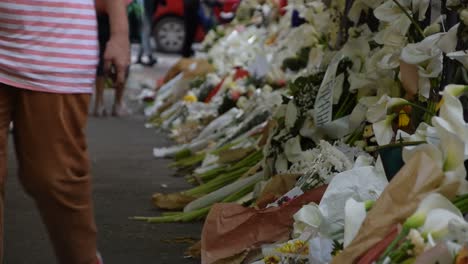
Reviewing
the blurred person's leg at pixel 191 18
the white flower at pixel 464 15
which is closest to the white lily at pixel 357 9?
the white flower at pixel 464 15

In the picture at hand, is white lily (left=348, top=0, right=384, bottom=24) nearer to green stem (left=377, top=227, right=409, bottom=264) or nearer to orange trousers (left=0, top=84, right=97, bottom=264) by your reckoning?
orange trousers (left=0, top=84, right=97, bottom=264)

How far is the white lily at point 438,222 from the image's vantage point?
2816 millimetres

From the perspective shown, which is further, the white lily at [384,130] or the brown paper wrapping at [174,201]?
the brown paper wrapping at [174,201]

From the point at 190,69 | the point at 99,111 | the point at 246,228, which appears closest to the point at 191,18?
the point at 190,69

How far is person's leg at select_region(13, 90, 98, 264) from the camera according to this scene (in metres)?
3.64

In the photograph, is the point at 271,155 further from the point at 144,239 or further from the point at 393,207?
the point at 393,207

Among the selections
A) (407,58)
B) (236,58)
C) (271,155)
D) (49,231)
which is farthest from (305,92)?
(236,58)

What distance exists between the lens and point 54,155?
3.64 meters

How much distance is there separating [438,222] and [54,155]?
1.33 m

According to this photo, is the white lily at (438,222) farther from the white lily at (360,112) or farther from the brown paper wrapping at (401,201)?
the white lily at (360,112)

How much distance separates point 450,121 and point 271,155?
277 centimetres

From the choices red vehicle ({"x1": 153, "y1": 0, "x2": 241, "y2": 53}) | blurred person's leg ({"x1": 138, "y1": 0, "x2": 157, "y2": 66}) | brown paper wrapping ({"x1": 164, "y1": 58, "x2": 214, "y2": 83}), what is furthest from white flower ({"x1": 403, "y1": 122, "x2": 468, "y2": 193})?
red vehicle ({"x1": 153, "y1": 0, "x2": 241, "y2": 53})

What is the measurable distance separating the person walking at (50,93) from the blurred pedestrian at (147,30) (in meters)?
12.4

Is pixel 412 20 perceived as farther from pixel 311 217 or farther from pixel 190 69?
pixel 190 69
